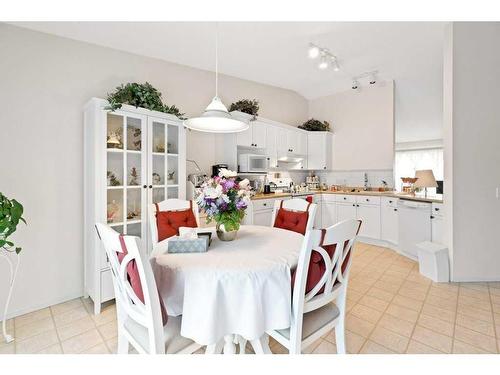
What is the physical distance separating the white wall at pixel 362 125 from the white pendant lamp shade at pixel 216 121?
11.4 feet

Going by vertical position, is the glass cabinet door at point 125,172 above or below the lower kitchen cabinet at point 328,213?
above

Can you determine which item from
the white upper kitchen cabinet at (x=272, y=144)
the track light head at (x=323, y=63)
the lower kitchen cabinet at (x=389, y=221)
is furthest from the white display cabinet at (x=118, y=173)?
the lower kitchen cabinet at (x=389, y=221)

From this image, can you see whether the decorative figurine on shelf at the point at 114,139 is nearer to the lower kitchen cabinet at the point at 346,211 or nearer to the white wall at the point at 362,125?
the lower kitchen cabinet at the point at 346,211

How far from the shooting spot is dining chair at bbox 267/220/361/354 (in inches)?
46.2

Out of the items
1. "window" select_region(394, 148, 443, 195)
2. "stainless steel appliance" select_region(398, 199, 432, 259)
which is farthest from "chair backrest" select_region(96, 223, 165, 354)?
"window" select_region(394, 148, 443, 195)

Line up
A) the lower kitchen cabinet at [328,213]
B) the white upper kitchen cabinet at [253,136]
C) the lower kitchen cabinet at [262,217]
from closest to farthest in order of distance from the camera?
the lower kitchen cabinet at [262,217] < the white upper kitchen cabinet at [253,136] < the lower kitchen cabinet at [328,213]

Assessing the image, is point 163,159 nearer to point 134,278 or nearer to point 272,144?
point 134,278

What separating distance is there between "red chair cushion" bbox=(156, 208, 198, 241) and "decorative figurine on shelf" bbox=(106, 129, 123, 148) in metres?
0.80

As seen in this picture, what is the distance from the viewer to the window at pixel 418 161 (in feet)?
18.6

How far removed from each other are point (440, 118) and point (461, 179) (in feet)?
8.72

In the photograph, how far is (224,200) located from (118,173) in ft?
4.60

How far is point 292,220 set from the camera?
Result: 7.72 feet
